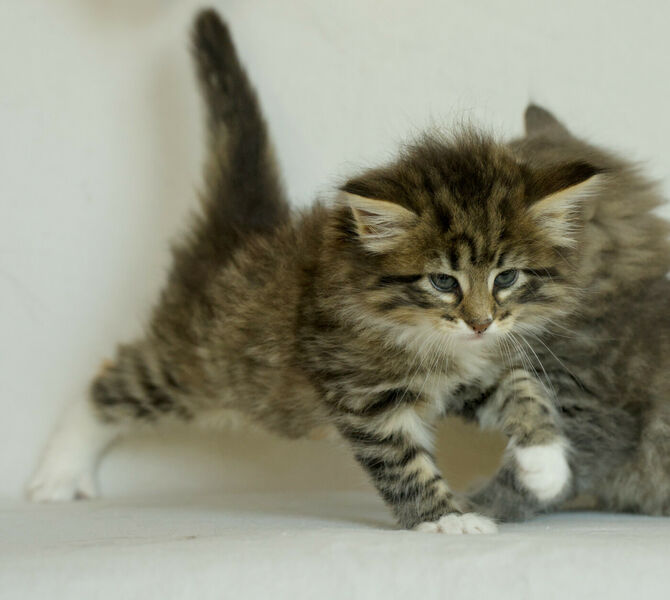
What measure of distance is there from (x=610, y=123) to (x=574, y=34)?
0.31 metres

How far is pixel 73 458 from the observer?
2941 mm

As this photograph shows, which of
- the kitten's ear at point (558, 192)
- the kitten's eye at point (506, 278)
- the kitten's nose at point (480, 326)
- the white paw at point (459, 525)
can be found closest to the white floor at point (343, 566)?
the white paw at point (459, 525)

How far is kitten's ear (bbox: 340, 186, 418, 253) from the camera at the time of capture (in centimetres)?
202

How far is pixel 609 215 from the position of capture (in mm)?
2545

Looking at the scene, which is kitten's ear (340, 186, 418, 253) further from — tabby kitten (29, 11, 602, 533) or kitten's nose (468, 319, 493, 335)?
kitten's nose (468, 319, 493, 335)

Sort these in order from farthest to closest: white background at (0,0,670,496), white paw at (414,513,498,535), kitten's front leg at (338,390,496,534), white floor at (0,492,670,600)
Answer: white background at (0,0,670,496) → kitten's front leg at (338,390,496,534) → white paw at (414,513,498,535) → white floor at (0,492,670,600)

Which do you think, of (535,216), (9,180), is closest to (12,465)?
(9,180)

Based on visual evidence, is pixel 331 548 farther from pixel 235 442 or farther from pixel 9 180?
pixel 9 180

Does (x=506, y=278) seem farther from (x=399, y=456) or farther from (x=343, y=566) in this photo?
(x=343, y=566)

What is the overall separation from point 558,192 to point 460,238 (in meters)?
0.25

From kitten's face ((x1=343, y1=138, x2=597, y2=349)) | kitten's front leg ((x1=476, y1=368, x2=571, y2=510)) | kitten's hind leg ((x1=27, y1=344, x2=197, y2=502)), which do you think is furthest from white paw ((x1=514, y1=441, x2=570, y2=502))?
kitten's hind leg ((x1=27, y1=344, x2=197, y2=502))

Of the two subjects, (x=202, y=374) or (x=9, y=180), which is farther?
(x=9, y=180)

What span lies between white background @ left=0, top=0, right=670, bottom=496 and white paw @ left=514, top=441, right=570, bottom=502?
80 centimetres

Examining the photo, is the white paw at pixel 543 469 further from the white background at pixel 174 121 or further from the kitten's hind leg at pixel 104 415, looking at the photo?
the kitten's hind leg at pixel 104 415
